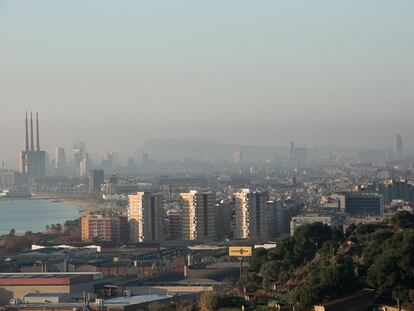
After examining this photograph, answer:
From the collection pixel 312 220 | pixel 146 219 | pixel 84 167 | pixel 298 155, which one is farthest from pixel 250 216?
pixel 298 155

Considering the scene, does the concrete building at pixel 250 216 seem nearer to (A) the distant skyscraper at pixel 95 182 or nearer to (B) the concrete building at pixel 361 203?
(B) the concrete building at pixel 361 203

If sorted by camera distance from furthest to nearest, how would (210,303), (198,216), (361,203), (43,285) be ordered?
(361,203), (198,216), (43,285), (210,303)

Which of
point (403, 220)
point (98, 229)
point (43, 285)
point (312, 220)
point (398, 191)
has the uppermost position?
point (398, 191)

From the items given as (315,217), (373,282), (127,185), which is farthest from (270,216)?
(127,185)

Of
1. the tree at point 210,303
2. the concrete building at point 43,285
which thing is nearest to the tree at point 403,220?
the tree at point 210,303

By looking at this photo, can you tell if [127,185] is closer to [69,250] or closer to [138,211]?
[138,211]

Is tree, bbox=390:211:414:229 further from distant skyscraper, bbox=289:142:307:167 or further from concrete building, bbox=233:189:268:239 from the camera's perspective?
distant skyscraper, bbox=289:142:307:167

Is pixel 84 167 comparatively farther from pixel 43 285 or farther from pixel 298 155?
pixel 43 285
